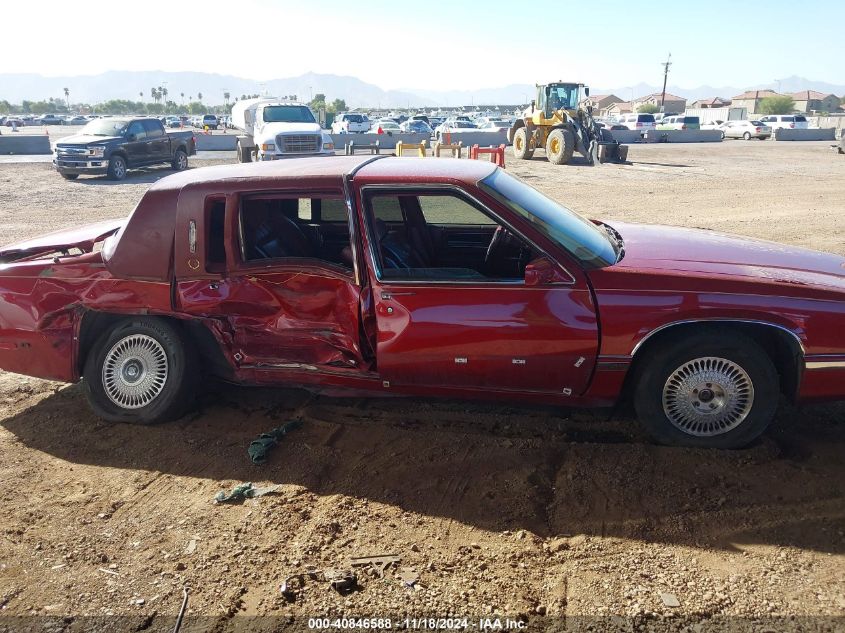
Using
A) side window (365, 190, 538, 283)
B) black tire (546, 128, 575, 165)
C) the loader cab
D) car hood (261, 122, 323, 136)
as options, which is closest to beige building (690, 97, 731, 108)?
the loader cab

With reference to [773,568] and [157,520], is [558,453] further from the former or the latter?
[157,520]

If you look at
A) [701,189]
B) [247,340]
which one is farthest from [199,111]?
[247,340]

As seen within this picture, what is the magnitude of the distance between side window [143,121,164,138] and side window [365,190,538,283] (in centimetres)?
1821

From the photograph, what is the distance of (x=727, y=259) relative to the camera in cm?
417

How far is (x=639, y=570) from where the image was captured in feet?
9.97

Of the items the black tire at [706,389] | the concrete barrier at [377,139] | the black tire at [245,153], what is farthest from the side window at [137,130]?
the black tire at [706,389]

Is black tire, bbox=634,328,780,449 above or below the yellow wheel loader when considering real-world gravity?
below

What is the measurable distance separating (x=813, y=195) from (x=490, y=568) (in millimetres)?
15870

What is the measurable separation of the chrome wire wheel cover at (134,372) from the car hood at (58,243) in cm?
115

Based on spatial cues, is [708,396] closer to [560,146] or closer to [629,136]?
[560,146]

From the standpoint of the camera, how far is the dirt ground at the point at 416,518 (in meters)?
2.88

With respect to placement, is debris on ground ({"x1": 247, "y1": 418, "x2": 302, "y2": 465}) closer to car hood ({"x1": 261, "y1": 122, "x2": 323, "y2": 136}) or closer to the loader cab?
car hood ({"x1": 261, "y1": 122, "x2": 323, "y2": 136})

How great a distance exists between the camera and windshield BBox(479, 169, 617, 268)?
408cm

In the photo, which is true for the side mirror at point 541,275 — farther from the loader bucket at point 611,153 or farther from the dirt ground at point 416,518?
the loader bucket at point 611,153
